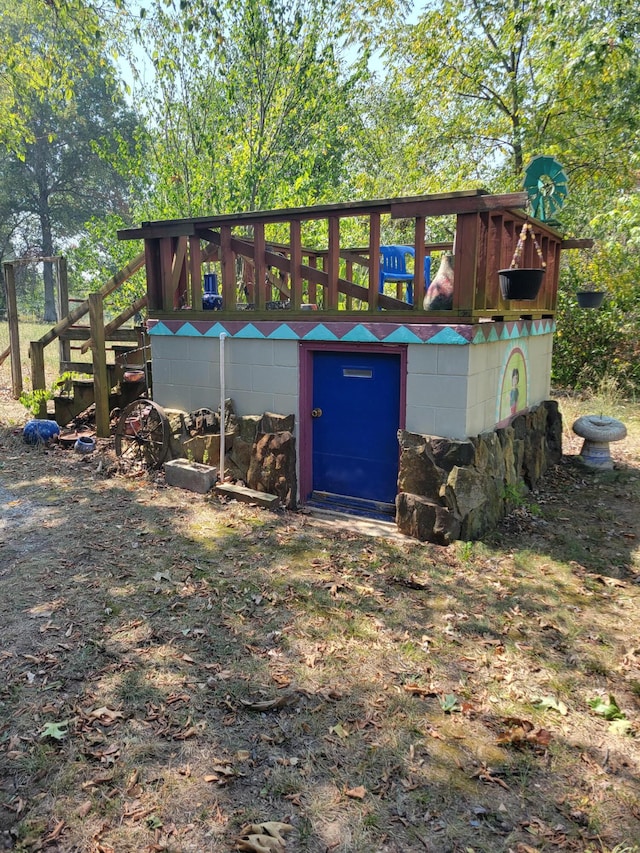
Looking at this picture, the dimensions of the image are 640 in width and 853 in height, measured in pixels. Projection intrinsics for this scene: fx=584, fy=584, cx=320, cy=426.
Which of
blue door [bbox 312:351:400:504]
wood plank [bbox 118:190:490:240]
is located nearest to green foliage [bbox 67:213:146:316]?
wood plank [bbox 118:190:490:240]

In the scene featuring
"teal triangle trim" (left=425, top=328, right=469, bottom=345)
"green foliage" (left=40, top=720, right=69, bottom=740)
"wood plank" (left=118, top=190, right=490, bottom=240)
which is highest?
"wood plank" (left=118, top=190, right=490, bottom=240)

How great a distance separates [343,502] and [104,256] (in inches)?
372

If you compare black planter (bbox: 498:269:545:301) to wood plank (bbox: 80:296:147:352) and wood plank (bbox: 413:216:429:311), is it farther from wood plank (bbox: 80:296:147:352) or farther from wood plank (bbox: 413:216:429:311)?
wood plank (bbox: 80:296:147:352)

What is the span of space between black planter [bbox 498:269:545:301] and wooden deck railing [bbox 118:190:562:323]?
268mm

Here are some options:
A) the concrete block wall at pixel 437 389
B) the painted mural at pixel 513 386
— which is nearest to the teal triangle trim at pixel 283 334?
the concrete block wall at pixel 437 389

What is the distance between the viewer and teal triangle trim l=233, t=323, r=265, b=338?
6322mm

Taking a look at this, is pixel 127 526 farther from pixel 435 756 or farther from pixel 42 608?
pixel 435 756

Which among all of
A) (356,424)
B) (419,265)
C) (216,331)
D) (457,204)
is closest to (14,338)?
(216,331)

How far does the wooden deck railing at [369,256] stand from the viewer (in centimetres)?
502

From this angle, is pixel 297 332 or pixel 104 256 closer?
pixel 297 332

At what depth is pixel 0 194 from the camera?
1312 inches

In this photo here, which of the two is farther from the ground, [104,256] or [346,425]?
[104,256]

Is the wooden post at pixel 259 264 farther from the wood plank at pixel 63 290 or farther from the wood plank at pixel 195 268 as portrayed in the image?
the wood plank at pixel 63 290

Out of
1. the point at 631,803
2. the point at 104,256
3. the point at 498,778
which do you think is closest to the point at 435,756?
the point at 498,778
